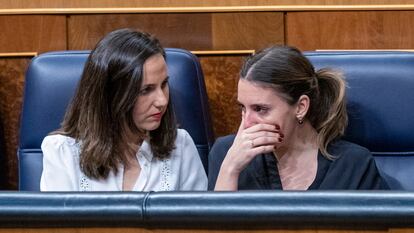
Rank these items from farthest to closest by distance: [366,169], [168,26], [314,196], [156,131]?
[168,26]
[156,131]
[366,169]
[314,196]

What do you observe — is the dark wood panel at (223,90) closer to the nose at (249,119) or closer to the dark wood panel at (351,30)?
the dark wood panel at (351,30)

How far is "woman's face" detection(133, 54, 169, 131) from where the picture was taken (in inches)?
45.2

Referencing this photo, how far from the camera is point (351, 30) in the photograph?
61.1 inches

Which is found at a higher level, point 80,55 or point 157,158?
point 80,55

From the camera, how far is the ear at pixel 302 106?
3.68 ft

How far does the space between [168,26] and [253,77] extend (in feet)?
1.57

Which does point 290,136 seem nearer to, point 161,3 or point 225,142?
point 225,142

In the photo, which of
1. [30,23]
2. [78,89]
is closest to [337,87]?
[78,89]

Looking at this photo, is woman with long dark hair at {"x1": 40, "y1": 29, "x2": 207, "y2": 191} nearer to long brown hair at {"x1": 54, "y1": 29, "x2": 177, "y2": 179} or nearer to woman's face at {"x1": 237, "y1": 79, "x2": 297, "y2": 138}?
long brown hair at {"x1": 54, "y1": 29, "x2": 177, "y2": 179}

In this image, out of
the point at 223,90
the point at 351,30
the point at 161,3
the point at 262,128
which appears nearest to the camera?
the point at 262,128

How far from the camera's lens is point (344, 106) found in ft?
3.76

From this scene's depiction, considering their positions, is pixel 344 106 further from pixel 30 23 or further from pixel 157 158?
pixel 30 23

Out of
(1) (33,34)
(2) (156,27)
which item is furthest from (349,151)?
(1) (33,34)

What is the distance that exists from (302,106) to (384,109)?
0.14 metres
